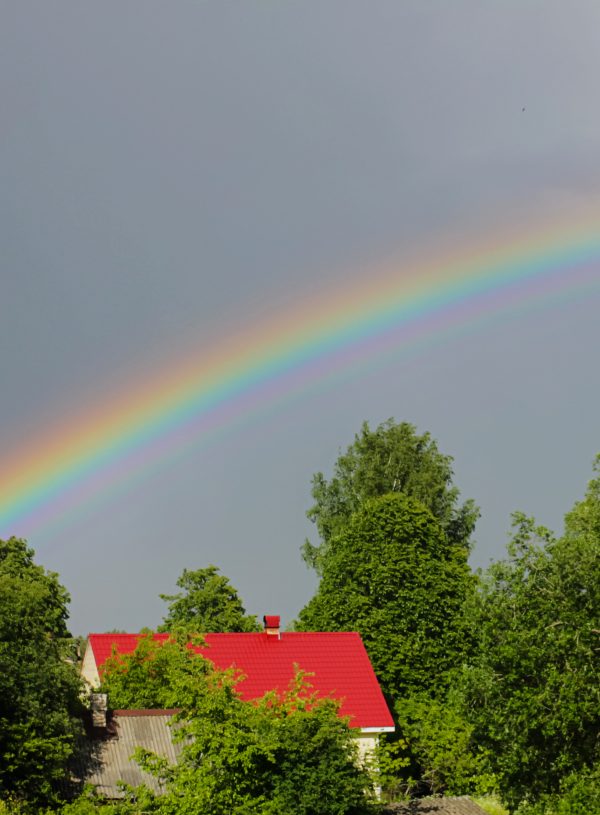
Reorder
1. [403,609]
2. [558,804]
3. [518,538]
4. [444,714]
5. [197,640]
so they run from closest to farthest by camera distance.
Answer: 1. [558,804]
2. [518,538]
3. [197,640]
4. [444,714]
5. [403,609]

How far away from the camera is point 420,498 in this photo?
74.3 metres

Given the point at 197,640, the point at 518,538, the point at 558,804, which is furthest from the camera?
the point at 197,640

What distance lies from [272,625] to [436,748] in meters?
8.85

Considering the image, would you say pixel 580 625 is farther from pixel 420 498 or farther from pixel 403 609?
pixel 420 498

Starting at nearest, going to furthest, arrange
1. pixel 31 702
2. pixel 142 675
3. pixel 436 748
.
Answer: pixel 31 702 → pixel 142 675 → pixel 436 748

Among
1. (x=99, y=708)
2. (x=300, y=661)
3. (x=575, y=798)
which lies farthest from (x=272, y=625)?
(x=575, y=798)

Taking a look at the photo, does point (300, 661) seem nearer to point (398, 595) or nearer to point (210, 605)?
point (398, 595)

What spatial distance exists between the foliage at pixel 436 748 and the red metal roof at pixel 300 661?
3350 mm

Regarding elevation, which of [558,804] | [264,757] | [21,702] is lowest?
[558,804]

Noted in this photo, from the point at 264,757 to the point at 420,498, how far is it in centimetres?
4508

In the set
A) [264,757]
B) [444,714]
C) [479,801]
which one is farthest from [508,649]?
[444,714]

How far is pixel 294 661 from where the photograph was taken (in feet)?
162

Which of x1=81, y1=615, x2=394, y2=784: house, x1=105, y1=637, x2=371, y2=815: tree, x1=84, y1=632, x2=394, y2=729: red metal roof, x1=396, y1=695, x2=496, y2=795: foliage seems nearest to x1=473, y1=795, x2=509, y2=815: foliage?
x1=396, y1=695, x2=496, y2=795: foliage

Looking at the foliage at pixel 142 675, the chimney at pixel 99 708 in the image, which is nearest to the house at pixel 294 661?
the foliage at pixel 142 675
